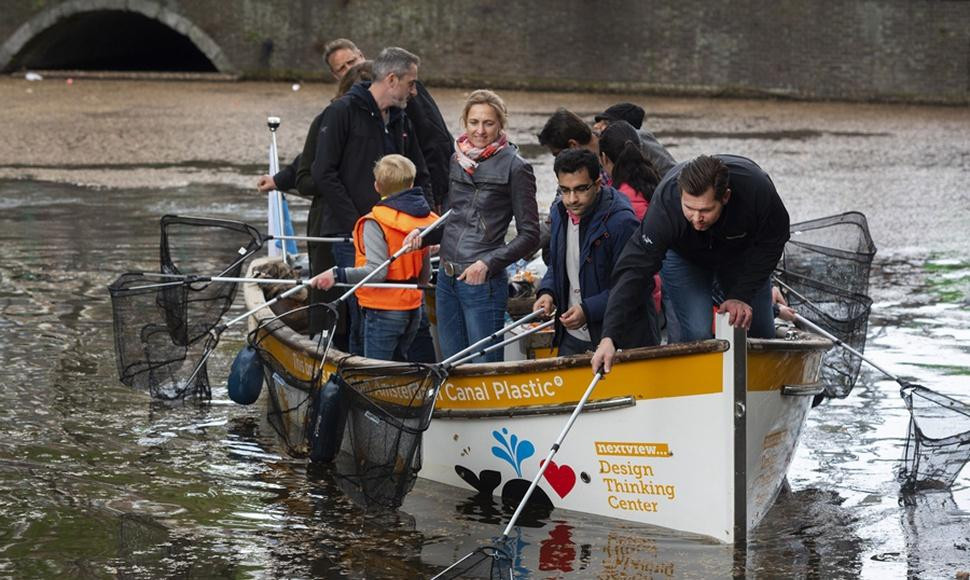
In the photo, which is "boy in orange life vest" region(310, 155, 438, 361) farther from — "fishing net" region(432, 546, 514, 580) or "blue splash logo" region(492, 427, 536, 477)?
"fishing net" region(432, 546, 514, 580)

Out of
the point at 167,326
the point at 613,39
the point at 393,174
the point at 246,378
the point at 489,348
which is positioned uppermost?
the point at 613,39

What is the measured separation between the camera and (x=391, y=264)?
7988 millimetres

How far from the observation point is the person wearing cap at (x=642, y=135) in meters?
8.21

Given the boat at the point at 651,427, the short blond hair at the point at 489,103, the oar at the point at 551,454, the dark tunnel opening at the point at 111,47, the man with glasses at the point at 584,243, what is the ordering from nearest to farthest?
the oar at the point at 551,454 → the boat at the point at 651,427 → the man with glasses at the point at 584,243 → the short blond hair at the point at 489,103 → the dark tunnel opening at the point at 111,47

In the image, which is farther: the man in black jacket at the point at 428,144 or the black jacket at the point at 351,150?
the man in black jacket at the point at 428,144

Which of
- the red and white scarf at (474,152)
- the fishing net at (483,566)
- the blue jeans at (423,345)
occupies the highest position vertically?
the red and white scarf at (474,152)

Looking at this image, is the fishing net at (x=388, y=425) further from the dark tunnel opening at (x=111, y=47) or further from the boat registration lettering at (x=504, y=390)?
the dark tunnel opening at (x=111, y=47)

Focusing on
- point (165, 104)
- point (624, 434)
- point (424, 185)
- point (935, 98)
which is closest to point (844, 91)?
point (935, 98)

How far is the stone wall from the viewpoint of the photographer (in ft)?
95.9

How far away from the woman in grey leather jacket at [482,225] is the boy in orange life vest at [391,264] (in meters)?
0.28

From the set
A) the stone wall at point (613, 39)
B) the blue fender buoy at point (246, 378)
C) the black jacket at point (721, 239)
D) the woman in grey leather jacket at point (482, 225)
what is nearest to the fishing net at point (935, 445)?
the black jacket at point (721, 239)

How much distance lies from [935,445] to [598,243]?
6.69 ft

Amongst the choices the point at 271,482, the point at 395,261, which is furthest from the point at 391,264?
the point at 271,482

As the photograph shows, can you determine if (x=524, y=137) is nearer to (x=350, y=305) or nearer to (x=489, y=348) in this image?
(x=350, y=305)
